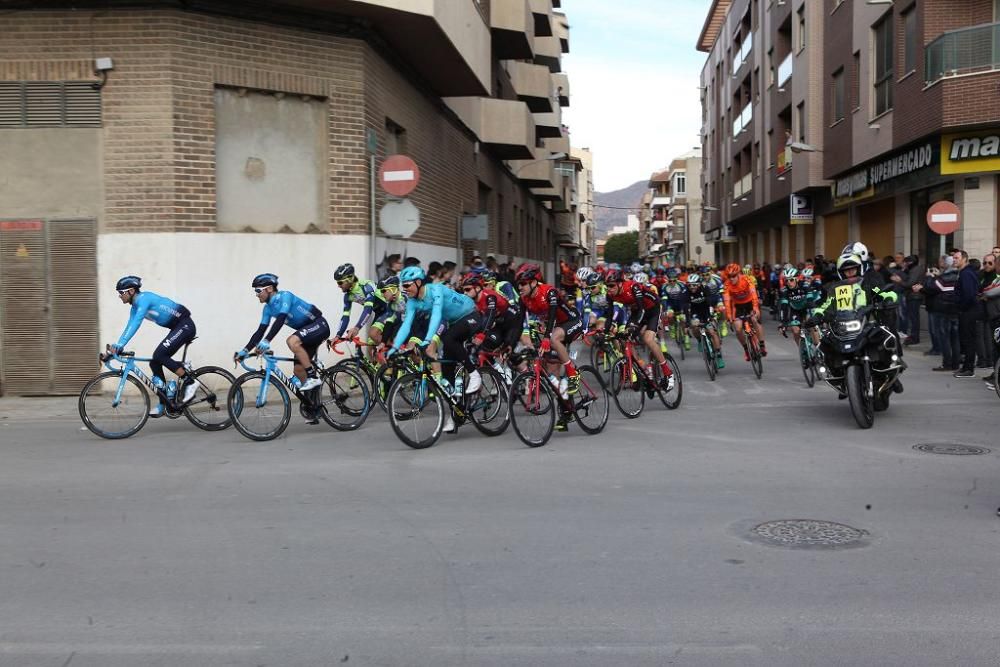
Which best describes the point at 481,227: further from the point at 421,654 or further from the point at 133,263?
the point at 421,654

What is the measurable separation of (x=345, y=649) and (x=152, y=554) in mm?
2003

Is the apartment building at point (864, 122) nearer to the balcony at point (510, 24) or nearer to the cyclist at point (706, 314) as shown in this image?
the balcony at point (510, 24)

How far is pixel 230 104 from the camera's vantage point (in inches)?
563

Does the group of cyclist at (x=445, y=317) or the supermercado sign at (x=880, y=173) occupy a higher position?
the supermercado sign at (x=880, y=173)

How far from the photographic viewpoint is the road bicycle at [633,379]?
1116cm

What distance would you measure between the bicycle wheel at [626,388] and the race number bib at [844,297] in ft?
7.59

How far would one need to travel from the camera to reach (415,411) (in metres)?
9.34

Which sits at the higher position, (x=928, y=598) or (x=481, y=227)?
(x=481, y=227)

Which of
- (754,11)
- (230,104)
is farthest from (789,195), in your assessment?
(230,104)

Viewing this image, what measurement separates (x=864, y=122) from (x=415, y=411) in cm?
2170

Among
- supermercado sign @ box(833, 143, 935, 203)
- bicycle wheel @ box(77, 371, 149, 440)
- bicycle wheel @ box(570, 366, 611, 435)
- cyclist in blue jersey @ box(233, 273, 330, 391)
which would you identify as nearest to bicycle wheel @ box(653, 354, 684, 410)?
bicycle wheel @ box(570, 366, 611, 435)

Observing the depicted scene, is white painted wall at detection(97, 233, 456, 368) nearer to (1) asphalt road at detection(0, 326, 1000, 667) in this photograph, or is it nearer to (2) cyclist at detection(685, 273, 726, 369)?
(1) asphalt road at detection(0, 326, 1000, 667)

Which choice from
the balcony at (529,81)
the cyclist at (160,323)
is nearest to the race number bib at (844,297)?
Answer: the cyclist at (160,323)

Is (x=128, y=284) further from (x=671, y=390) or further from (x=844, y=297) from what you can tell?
(x=844, y=297)
